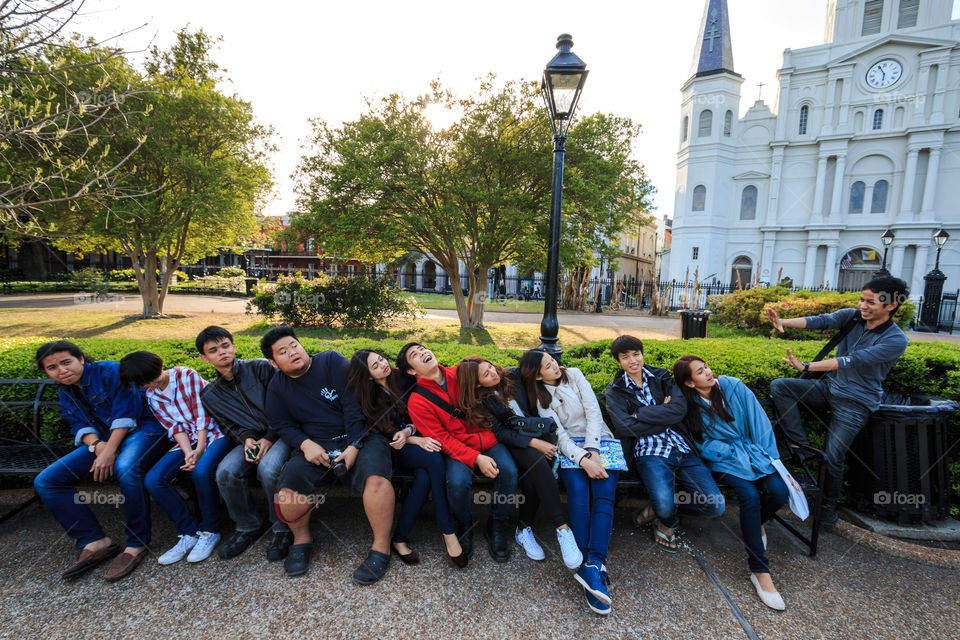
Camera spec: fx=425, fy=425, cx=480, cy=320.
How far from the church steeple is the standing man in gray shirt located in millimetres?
39693

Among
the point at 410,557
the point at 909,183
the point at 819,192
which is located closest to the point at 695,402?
the point at 410,557

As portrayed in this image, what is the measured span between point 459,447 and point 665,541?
1.79 meters

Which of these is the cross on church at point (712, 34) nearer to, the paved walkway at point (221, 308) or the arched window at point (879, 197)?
the arched window at point (879, 197)

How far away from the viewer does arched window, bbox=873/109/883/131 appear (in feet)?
105

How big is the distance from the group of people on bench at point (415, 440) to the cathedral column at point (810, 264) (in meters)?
37.4

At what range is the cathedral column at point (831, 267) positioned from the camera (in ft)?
107

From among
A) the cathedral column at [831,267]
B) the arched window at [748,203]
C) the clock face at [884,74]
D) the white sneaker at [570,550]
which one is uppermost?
the clock face at [884,74]

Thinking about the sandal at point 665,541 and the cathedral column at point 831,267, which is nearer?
the sandal at point 665,541

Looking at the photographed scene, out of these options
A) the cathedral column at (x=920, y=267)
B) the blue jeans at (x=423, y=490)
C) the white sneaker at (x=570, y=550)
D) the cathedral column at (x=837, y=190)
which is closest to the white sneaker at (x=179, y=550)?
the blue jeans at (x=423, y=490)

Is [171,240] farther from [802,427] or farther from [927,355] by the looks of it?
[927,355]

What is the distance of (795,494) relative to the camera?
3.09 metres

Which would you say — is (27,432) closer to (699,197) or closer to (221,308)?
(221,308)

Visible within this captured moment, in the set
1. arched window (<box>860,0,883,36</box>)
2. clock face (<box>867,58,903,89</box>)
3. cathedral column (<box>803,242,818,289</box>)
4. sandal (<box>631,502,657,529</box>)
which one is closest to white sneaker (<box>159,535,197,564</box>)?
sandal (<box>631,502,657,529</box>)

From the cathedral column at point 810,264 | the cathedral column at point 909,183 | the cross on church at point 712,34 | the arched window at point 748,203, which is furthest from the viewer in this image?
the arched window at point 748,203
